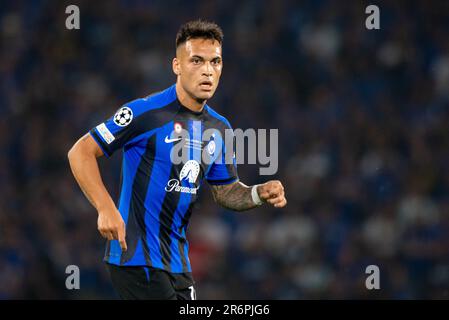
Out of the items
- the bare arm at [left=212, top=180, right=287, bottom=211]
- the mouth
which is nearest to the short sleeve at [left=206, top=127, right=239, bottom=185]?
the bare arm at [left=212, top=180, right=287, bottom=211]

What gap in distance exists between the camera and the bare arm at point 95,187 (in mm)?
4191

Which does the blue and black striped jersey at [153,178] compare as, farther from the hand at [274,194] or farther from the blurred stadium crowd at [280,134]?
the blurred stadium crowd at [280,134]

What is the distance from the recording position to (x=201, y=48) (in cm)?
466

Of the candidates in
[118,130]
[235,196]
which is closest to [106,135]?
[118,130]

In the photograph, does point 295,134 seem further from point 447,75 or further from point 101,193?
point 101,193

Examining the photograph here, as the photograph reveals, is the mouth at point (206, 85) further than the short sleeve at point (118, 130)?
Yes

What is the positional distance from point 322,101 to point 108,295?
11.1 ft

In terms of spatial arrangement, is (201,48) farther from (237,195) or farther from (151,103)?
(237,195)

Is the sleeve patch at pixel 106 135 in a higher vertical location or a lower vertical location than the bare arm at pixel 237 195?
higher

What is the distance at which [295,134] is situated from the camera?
9.23 meters

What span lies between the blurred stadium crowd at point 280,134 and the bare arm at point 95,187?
3983 millimetres

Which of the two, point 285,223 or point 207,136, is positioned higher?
point 207,136

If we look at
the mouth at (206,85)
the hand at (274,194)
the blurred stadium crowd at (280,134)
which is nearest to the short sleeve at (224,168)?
the mouth at (206,85)
